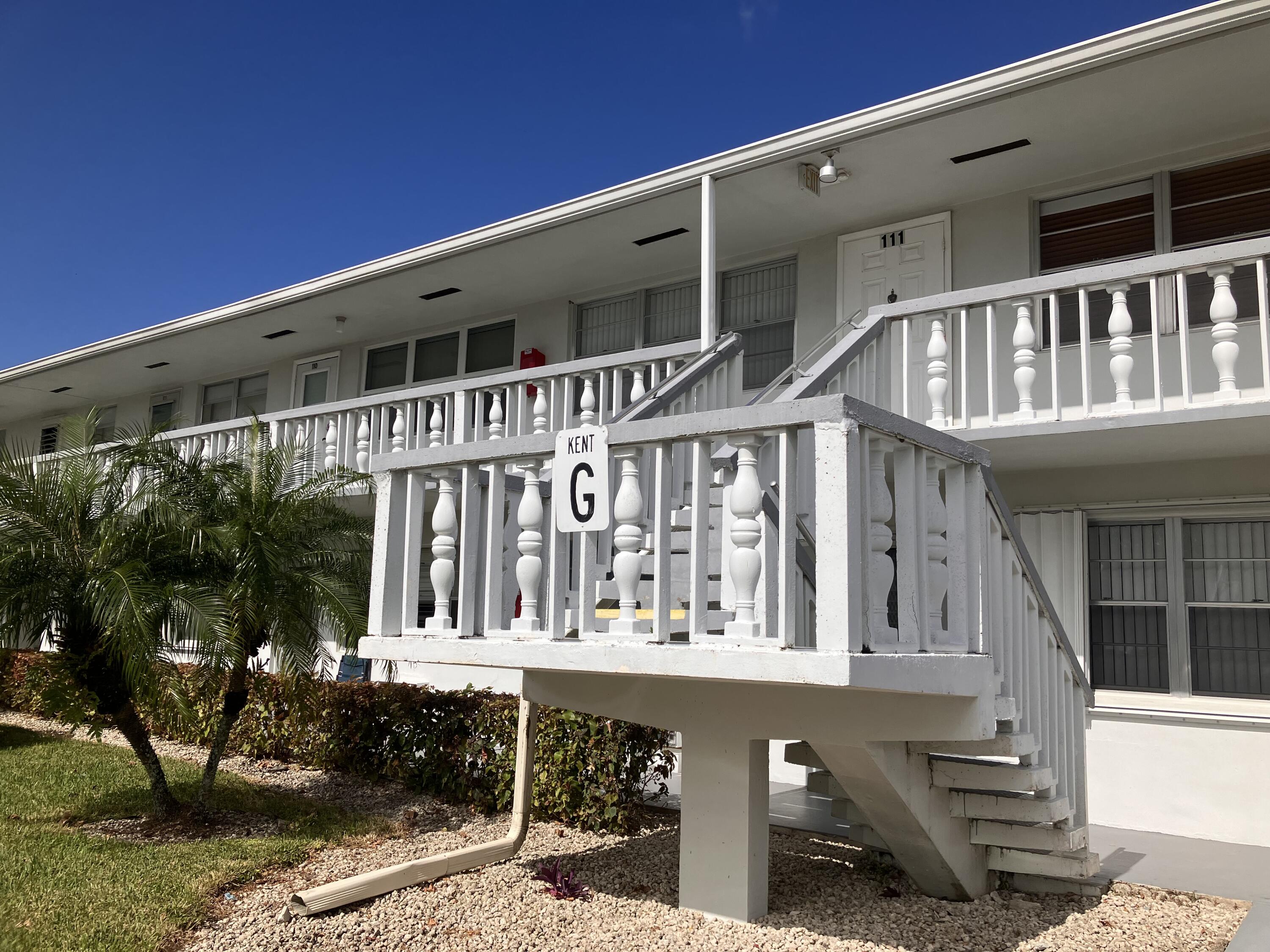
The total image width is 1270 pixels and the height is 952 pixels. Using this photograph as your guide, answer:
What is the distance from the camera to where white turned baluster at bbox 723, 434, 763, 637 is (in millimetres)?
3867

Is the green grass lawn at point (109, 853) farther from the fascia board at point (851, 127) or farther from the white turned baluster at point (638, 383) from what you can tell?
the fascia board at point (851, 127)

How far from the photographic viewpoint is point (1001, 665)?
4648 millimetres

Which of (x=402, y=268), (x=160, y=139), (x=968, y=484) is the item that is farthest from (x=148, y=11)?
(x=968, y=484)

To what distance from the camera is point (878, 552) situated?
3.98 metres

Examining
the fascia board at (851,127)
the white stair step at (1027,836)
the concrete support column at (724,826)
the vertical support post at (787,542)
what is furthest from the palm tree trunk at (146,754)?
the vertical support post at (787,542)

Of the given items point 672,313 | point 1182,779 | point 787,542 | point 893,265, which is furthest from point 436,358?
point 787,542

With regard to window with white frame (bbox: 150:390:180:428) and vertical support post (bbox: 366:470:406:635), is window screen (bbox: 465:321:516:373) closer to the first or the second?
window with white frame (bbox: 150:390:180:428)

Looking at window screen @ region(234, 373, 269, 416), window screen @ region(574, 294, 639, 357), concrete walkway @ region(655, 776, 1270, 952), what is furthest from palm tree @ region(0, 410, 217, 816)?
window screen @ region(234, 373, 269, 416)

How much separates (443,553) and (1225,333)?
207 inches

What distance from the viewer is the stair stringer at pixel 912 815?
16.1ft

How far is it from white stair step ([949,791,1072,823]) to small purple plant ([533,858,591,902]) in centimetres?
219

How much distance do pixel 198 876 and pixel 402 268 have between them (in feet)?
24.9

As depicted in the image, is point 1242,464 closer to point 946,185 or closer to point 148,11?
point 946,185

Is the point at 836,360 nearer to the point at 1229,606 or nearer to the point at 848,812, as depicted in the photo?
the point at 848,812
